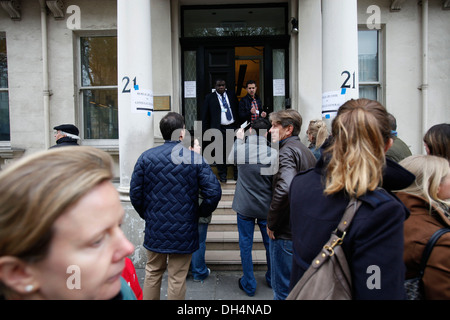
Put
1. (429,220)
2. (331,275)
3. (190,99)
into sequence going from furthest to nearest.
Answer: (190,99)
(429,220)
(331,275)

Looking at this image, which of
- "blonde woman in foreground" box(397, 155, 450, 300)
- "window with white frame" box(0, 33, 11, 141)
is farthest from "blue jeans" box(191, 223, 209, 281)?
"window with white frame" box(0, 33, 11, 141)

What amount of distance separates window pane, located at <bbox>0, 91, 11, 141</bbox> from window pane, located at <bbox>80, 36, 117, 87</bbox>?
5.88 feet

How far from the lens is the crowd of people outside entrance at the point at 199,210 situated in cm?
79

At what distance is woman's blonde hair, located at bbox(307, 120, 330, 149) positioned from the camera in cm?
396

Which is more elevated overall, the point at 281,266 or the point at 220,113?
the point at 220,113

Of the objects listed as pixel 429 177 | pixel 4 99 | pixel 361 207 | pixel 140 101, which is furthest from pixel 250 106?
pixel 4 99

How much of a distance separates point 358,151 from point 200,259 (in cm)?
309

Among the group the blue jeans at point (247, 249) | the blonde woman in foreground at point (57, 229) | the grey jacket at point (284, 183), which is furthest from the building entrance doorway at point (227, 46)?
the blonde woman in foreground at point (57, 229)

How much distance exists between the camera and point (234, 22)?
684 cm

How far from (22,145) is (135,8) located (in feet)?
13.4

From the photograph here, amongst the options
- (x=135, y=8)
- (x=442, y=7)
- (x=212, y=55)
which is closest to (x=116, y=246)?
(x=135, y=8)

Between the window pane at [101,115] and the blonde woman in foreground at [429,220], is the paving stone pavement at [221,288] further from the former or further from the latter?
the window pane at [101,115]

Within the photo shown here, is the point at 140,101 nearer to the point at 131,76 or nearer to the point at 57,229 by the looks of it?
the point at 131,76
